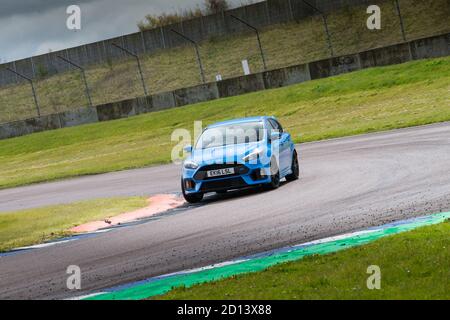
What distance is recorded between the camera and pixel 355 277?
28.7ft

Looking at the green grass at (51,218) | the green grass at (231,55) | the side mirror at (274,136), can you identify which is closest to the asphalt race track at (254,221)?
the side mirror at (274,136)

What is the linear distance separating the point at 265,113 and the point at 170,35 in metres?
14.9

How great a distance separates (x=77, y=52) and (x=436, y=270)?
52.0m

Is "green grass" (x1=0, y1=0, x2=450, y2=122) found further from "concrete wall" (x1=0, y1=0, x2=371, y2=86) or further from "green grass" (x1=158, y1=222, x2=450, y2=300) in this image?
"green grass" (x1=158, y1=222, x2=450, y2=300)

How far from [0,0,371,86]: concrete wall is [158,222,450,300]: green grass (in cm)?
4383

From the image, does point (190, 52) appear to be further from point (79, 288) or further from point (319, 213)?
point (79, 288)

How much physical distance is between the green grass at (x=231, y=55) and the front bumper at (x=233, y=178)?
32.2m

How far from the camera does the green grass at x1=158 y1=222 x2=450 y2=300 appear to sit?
8.05 metres

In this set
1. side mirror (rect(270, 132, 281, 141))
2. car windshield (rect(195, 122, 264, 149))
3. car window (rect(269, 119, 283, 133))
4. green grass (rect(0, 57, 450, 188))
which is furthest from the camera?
green grass (rect(0, 57, 450, 188))

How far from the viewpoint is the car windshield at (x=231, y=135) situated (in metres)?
19.6

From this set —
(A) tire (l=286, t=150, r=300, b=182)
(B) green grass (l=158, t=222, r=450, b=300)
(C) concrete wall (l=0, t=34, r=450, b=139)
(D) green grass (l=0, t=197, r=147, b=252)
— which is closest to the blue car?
(A) tire (l=286, t=150, r=300, b=182)

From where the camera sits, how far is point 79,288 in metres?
10.4

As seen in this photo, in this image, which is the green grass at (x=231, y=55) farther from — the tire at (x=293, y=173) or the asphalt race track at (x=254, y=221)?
the tire at (x=293, y=173)

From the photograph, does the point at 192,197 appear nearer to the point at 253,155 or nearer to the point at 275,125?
the point at 253,155
